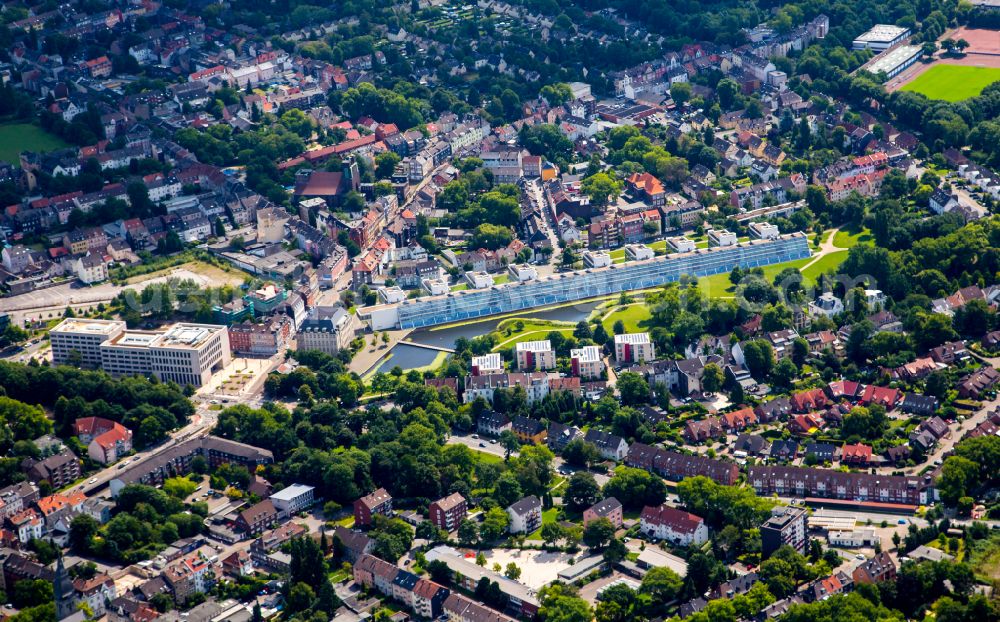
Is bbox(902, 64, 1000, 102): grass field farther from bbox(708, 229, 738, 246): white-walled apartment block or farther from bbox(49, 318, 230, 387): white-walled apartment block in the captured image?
bbox(49, 318, 230, 387): white-walled apartment block

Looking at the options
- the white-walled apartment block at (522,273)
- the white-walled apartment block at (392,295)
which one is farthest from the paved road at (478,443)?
the white-walled apartment block at (522,273)

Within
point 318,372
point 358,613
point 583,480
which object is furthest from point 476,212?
point 358,613

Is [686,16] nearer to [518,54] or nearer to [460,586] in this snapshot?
[518,54]

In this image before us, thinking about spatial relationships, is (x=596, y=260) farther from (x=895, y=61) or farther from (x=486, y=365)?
(x=895, y=61)

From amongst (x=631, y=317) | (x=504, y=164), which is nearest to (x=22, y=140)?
(x=504, y=164)

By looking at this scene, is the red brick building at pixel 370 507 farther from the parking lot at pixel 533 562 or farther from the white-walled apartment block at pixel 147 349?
the white-walled apartment block at pixel 147 349

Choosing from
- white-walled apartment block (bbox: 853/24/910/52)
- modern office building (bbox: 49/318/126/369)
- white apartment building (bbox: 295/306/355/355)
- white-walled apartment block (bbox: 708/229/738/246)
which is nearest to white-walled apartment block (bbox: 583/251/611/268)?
white-walled apartment block (bbox: 708/229/738/246)

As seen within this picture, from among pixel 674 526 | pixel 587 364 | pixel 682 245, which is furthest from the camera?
pixel 682 245
